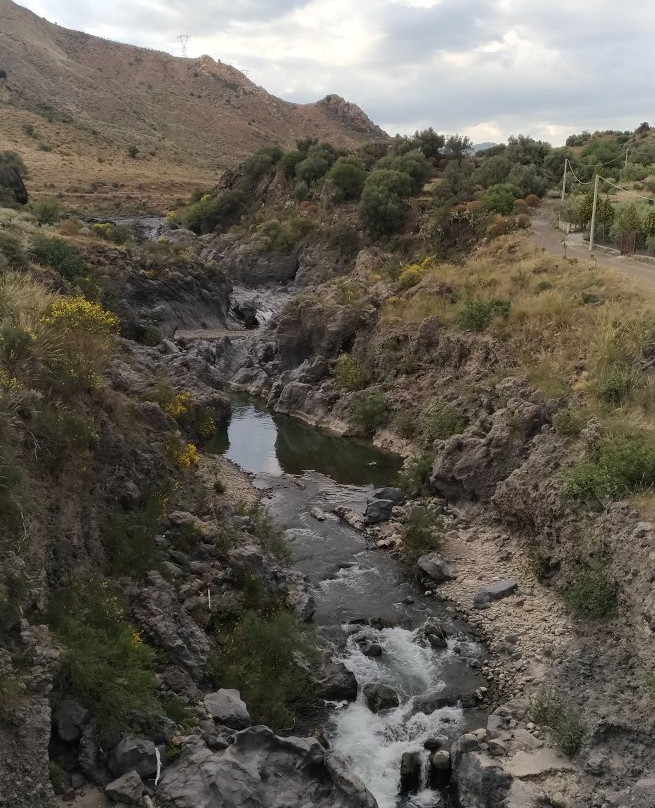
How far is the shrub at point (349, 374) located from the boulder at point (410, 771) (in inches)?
766

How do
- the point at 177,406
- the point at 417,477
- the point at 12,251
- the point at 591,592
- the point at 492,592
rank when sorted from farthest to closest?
the point at 12,251
the point at 417,477
the point at 177,406
the point at 492,592
the point at 591,592

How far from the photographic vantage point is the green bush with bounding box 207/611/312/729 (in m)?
11.3

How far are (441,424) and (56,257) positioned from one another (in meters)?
17.1

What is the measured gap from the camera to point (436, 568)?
656 inches

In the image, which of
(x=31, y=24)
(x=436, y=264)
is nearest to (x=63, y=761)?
(x=436, y=264)

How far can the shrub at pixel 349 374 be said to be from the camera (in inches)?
1164

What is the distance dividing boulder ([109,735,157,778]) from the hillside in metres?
63.1

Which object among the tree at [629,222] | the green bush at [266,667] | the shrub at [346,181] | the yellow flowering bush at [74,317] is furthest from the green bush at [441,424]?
the shrub at [346,181]

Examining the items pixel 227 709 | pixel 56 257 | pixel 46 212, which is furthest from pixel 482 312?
pixel 46 212

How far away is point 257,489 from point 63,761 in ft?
46.7

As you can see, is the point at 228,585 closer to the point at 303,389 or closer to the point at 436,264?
the point at 303,389

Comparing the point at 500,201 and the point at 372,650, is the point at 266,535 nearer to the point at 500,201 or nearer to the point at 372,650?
the point at 372,650

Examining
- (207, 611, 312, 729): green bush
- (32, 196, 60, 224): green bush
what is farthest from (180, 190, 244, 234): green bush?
(207, 611, 312, 729): green bush

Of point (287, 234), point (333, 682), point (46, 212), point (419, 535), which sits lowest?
point (333, 682)
